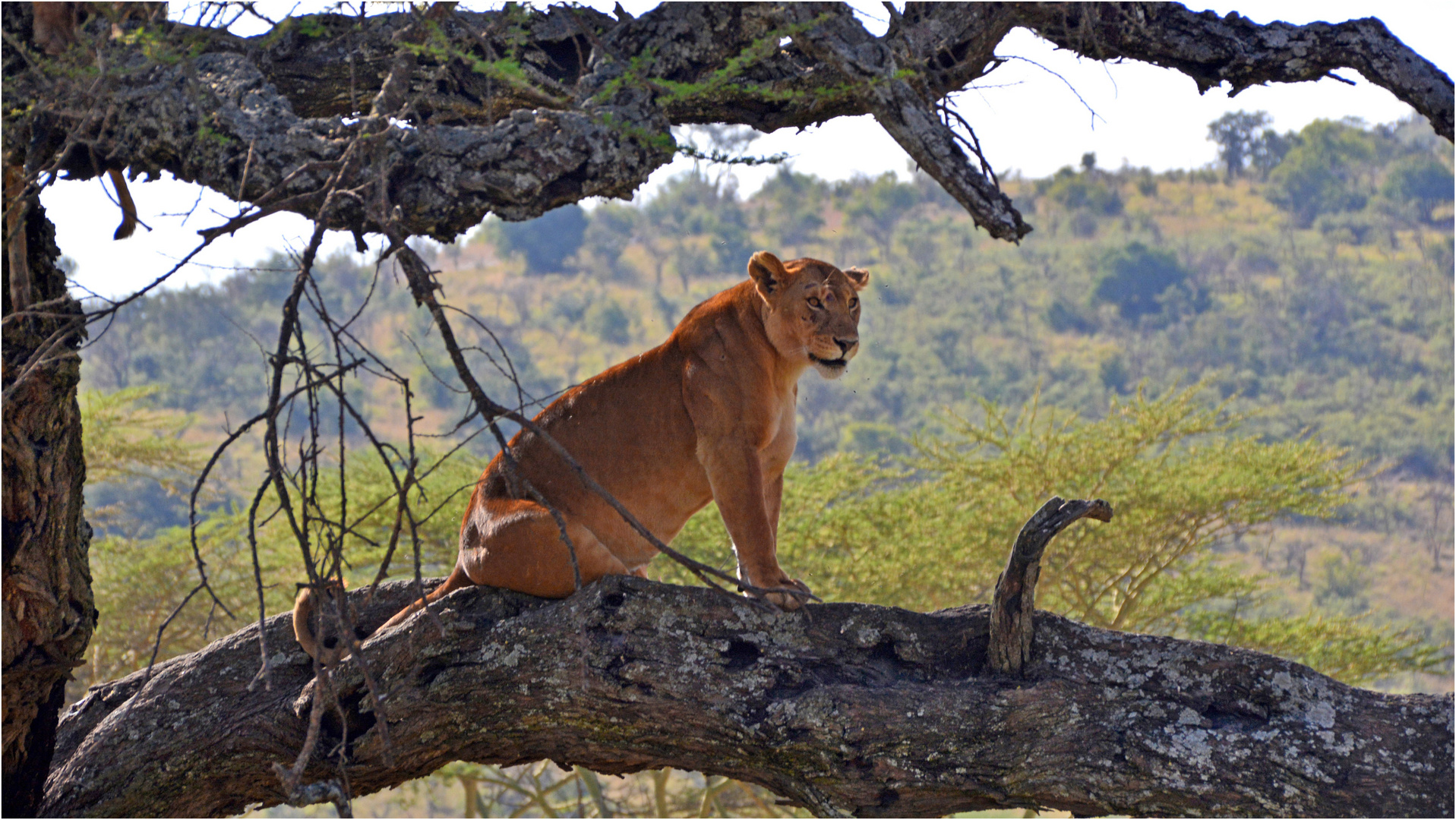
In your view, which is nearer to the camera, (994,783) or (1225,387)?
(994,783)

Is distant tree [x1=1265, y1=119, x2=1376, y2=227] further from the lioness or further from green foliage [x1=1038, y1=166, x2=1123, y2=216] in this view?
the lioness

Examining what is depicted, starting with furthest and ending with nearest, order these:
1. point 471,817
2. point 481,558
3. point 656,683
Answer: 1. point 471,817
2. point 481,558
3. point 656,683

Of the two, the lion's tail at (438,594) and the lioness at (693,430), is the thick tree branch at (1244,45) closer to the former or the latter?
the lioness at (693,430)

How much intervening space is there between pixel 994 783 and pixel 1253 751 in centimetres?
67

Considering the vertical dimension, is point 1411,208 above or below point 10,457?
above

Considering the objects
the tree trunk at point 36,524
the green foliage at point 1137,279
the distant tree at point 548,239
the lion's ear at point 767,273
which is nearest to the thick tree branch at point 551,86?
the tree trunk at point 36,524

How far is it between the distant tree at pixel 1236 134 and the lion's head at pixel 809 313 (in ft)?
209

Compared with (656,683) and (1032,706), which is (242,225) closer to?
(656,683)

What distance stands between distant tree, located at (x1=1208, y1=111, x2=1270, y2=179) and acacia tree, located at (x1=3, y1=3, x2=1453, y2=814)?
6318 cm

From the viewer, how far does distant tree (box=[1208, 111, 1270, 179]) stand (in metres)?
61.8

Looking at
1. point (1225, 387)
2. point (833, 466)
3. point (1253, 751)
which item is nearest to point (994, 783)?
point (1253, 751)

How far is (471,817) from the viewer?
14305 mm

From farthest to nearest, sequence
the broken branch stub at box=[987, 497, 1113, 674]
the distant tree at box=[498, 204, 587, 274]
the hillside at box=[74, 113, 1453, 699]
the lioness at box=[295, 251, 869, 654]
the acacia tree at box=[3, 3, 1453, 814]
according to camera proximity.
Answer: the distant tree at box=[498, 204, 587, 274] → the hillside at box=[74, 113, 1453, 699] → the lioness at box=[295, 251, 869, 654] → the broken branch stub at box=[987, 497, 1113, 674] → the acacia tree at box=[3, 3, 1453, 814]

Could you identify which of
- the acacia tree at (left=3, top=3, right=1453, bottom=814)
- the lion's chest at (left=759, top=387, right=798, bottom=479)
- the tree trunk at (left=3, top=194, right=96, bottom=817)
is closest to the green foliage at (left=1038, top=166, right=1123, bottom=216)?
the acacia tree at (left=3, top=3, right=1453, bottom=814)
